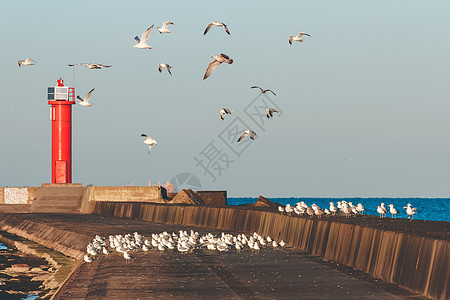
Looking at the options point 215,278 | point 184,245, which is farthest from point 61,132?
point 215,278

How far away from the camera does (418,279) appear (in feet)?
47.9

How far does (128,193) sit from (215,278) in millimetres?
38324

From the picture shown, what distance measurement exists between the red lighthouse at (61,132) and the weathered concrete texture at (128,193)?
12.0m

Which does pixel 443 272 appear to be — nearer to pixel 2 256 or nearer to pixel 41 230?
pixel 2 256

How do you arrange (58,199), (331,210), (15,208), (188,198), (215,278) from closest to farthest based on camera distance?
1. (215,278)
2. (331,210)
3. (188,198)
4. (58,199)
5. (15,208)

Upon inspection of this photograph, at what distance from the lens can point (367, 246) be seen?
1791 cm

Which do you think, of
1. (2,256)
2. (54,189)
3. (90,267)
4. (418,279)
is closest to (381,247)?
(418,279)

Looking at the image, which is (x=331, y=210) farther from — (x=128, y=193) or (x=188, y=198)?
(x=128, y=193)

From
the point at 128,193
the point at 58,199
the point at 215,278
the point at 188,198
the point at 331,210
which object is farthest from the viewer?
the point at 58,199

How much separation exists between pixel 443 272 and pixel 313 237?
8967 millimetres

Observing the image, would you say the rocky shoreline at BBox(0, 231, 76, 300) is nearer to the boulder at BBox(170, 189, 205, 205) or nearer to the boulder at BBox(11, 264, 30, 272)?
the boulder at BBox(11, 264, 30, 272)

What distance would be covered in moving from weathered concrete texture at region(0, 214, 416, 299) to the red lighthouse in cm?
4480

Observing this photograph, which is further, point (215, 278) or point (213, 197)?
point (213, 197)

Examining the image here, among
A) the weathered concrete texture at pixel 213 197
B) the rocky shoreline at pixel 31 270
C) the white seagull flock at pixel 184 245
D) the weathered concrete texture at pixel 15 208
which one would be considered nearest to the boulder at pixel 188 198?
the weathered concrete texture at pixel 213 197
